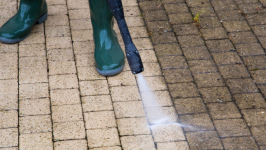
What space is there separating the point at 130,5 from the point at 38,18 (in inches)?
45.4

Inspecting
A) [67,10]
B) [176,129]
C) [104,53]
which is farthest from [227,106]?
[67,10]

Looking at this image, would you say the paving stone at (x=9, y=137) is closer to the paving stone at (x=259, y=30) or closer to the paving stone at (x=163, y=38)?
the paving stone at (x=163, y=38)

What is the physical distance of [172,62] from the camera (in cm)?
329

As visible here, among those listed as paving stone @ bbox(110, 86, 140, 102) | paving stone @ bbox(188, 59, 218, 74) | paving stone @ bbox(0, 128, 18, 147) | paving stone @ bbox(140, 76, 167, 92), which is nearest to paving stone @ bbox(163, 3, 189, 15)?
paving stone @ bbox(188, 59, 218, 74)

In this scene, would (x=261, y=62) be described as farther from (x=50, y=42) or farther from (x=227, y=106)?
(x=50, y=42)

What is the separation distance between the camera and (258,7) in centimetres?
404

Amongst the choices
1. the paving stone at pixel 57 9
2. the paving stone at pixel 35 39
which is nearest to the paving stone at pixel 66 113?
the paving stone at pixel 35 39

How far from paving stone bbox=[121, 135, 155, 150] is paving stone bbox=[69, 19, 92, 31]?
157 cm

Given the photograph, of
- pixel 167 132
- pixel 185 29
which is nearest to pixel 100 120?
pixel 167 132

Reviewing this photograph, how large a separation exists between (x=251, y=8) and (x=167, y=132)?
2248 millimetres

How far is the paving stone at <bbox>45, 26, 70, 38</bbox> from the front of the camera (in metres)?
3.53

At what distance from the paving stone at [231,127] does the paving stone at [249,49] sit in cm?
95

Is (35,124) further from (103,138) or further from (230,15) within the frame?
(230,15)

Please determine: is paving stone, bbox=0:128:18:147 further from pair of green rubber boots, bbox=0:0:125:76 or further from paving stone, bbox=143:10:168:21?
paving stone, bbox=143:10:168:21
